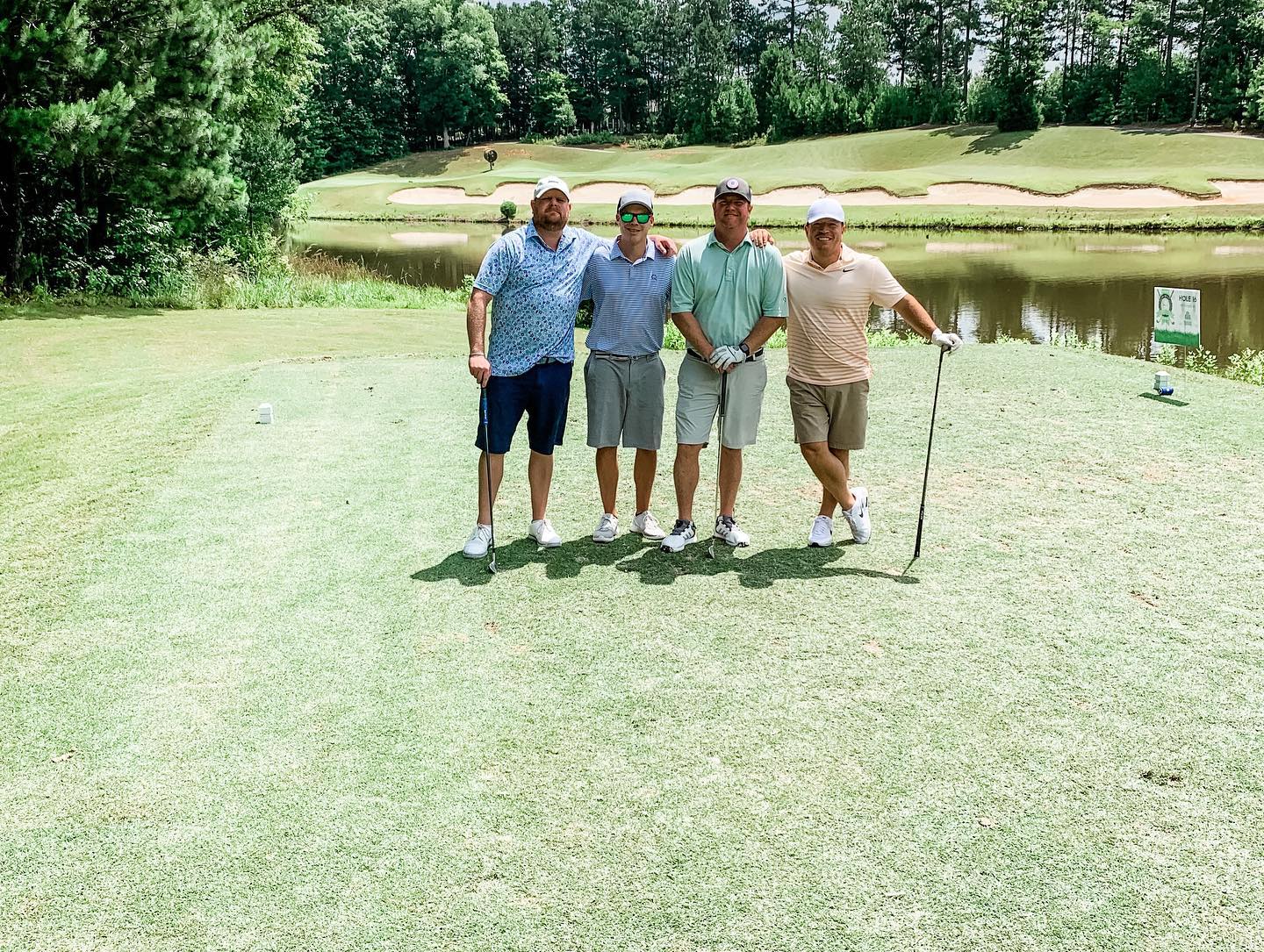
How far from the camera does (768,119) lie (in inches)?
3472

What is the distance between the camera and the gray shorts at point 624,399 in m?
6.38

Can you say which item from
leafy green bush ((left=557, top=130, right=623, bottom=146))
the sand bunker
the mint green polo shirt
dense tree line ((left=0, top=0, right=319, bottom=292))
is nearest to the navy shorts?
the mint green polo shirt

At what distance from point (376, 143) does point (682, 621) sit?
96.5m

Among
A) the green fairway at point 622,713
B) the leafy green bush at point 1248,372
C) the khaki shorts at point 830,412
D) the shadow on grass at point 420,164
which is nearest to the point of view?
the green fairway at point 622,713

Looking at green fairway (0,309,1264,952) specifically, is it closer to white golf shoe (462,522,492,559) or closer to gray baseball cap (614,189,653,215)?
white golf shoe (462,522,492,559)

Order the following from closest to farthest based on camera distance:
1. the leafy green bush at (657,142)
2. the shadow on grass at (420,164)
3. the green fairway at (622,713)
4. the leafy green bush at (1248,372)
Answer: the green fairway at (622,713) → the leafy green bush at (1248,372) → the shadow on grass at (420,164) → the leafy green bush at (657,142)

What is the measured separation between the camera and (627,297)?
6.25 metres

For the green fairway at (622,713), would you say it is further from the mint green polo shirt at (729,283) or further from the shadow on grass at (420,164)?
the shadow on grass at (420,164)

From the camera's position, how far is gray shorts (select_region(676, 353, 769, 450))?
21.0ft

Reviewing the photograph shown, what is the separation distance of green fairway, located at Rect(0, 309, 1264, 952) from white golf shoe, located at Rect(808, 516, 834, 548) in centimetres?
17

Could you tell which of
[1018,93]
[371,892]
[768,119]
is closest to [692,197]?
[1018,93]

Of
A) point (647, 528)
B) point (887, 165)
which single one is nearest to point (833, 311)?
point (647, 528)

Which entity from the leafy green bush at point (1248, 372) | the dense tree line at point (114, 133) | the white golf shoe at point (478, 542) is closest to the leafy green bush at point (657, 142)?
the dense tree line at point (114, 133)

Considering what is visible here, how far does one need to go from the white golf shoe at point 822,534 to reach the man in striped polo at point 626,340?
1.11 m
